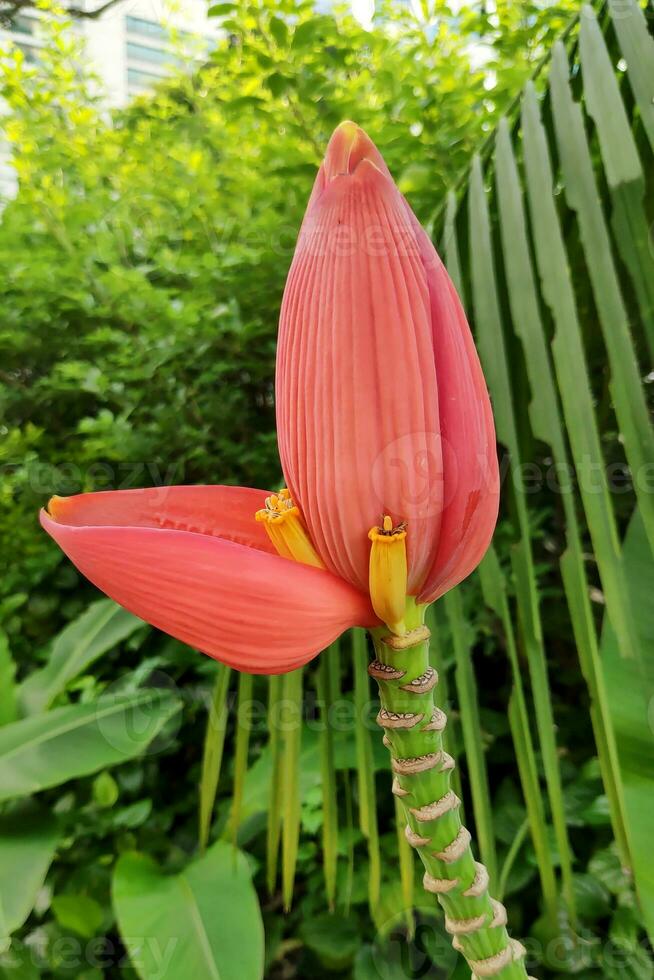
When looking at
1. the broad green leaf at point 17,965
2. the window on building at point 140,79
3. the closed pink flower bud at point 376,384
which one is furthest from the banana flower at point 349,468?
the window on building at point 140,79

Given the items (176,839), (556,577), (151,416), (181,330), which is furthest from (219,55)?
(176,839)

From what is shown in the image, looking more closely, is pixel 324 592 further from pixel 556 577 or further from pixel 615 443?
pixel 556 577

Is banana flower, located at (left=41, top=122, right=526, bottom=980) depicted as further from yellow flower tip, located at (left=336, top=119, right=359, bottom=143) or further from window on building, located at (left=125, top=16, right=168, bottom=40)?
window on building, located at (left=125, top=16, right=168, bottom=40)

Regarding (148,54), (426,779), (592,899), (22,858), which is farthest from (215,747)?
(148,54)

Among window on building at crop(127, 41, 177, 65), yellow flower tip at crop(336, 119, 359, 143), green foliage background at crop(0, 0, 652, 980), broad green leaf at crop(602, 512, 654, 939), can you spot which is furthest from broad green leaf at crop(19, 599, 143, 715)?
window on building at crop(127, 41, 177, 65)

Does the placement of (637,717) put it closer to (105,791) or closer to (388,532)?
(388,532)

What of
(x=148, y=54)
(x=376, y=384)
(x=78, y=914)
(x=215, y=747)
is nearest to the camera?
(x=376, y=384)
